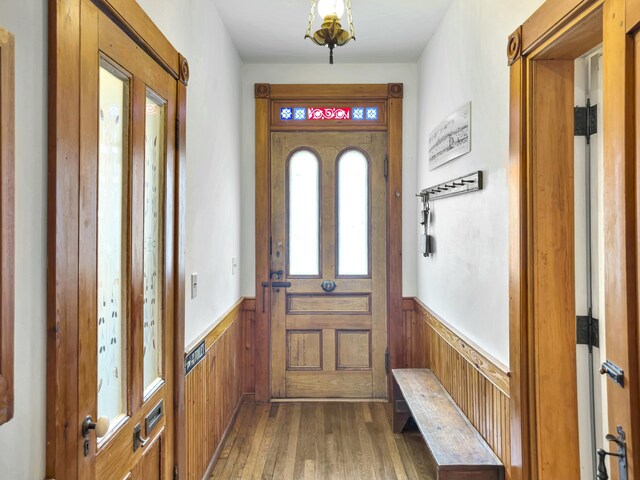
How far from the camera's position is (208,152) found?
7.75ft

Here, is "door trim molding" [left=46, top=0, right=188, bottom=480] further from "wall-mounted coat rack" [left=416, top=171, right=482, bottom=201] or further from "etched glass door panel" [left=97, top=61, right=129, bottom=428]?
"wall-mounted coat rack" [left=416, top=171, right=482, bottom=201]

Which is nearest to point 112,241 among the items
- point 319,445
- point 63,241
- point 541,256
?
point 63,241

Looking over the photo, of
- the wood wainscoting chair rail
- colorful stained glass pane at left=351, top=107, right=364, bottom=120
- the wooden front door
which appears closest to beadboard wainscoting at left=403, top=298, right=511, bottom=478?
the wood wainscoting chair rail

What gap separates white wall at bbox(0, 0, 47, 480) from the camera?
828 millimetres

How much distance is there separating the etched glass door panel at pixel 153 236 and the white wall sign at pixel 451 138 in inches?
60.9

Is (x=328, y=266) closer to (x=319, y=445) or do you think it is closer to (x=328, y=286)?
(x=328, y=286)

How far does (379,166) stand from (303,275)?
44.0 inches

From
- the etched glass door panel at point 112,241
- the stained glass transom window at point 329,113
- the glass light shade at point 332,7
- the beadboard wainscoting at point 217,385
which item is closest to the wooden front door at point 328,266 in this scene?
the stained glass transom window at point 329,113

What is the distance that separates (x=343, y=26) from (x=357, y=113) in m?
0.77

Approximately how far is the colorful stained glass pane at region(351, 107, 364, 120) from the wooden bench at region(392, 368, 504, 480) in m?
2.06

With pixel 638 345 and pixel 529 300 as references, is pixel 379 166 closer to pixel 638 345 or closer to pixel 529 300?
pixel 529 300

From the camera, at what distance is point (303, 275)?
3.46m

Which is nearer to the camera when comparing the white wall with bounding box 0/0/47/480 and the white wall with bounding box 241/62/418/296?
the white wall with bounding box 0/0/47/480

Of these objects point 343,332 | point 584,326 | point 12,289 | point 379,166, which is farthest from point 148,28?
point 343,332
